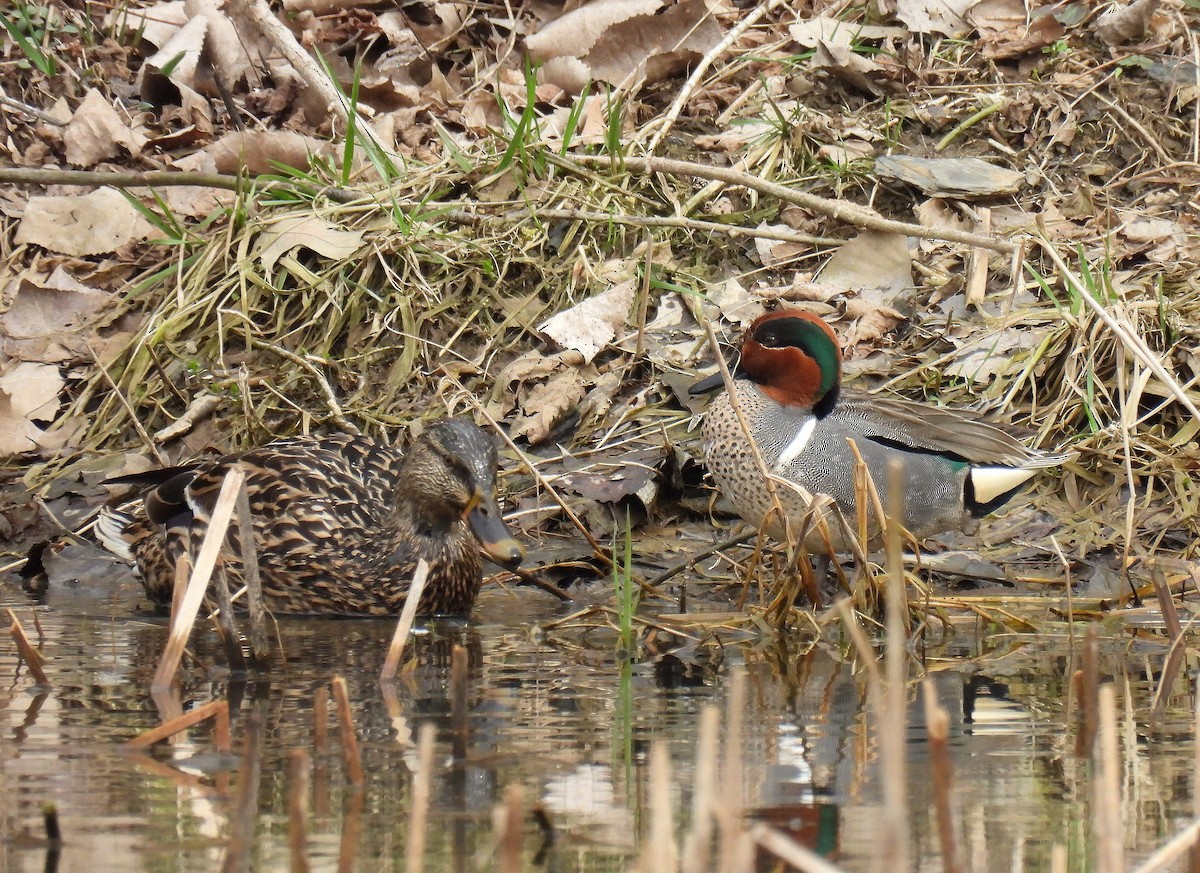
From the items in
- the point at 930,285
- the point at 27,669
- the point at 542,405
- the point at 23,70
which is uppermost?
the point at 23,70

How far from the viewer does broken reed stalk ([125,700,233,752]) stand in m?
3.11

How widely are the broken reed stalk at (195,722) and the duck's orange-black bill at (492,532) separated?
5.44 ft

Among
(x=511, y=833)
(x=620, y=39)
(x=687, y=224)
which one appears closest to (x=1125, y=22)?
(x=620, y=39)

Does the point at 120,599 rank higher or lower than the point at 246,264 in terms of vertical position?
lower

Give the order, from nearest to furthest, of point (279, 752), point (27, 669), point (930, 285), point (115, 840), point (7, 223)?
point (115, 840) < point (279, 752) < point (27, 669) < point (930, 285) < point (7, 223)

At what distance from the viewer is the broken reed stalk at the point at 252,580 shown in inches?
154

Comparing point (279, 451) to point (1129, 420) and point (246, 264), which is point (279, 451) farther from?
point (1129, 420)

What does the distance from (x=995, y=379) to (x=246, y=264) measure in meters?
2.92

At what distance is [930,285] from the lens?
6824 mm

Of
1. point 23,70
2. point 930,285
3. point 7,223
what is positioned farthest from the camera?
point 23,70

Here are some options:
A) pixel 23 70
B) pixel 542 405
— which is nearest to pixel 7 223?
pixel 23 70

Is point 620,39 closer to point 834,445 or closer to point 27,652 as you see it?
point 834,445

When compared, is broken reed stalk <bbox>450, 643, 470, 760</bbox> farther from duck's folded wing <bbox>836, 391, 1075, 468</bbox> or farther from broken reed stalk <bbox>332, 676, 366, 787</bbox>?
duck's folded wing <bbox>836, 391, 1075, 468</bbox>

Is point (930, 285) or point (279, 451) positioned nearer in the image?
point (279, 451)
